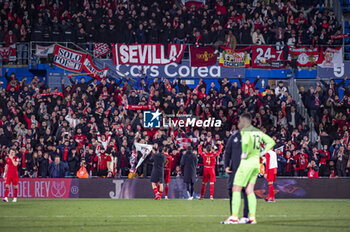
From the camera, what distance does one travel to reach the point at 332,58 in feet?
95.3

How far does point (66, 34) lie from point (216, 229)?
1976cm

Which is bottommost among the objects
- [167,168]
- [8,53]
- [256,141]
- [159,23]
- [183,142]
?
[167,168]

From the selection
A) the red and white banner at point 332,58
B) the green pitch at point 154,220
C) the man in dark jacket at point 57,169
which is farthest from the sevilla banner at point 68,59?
the green pitch at point 154,220

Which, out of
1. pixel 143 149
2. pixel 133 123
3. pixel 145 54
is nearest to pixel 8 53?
pixel 145 54

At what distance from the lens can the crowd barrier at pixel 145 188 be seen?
74.7 feet

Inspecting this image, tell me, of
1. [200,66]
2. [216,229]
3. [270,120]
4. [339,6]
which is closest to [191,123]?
[270,120]

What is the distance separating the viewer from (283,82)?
96.7ft

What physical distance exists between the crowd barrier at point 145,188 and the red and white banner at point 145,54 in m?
7.70

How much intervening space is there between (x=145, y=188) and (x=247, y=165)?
39.2ft

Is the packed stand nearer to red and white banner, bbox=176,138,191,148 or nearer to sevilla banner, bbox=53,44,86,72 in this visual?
red and white banner, bbox=176,138,191,148

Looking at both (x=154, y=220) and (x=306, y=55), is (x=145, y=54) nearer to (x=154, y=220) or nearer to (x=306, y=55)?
(x=306, y=55)

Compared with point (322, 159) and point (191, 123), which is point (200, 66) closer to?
point (191, 123)

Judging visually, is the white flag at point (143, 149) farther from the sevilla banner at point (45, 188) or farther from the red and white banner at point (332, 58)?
the red and white banner at point (332, 58)

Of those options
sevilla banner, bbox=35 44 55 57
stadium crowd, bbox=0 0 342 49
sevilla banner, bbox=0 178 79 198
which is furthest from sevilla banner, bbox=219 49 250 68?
sevilla banner, bbox=0 178 79 198
